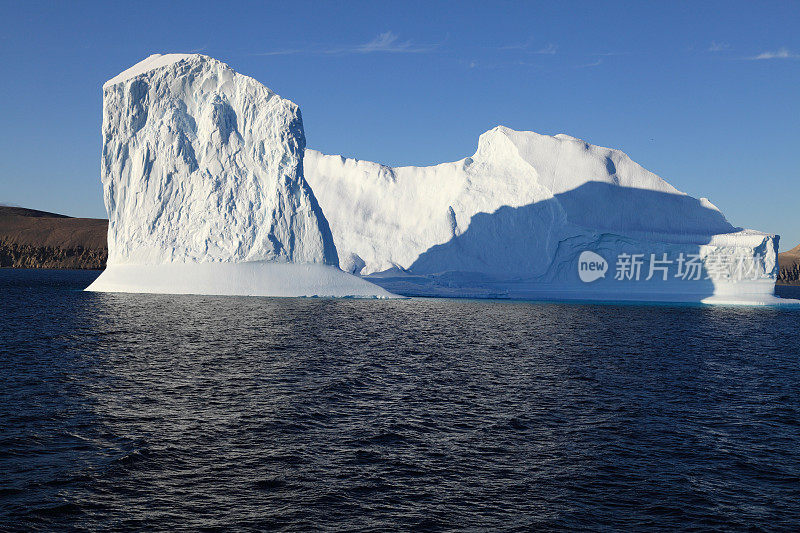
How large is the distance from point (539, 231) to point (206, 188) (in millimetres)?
33604

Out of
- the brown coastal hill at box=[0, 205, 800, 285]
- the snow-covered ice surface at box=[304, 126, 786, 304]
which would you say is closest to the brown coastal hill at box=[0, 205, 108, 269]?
the brown coastal hill at box=[0, 205, 800, 285]

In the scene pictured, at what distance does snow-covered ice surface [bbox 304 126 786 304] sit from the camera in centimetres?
6084

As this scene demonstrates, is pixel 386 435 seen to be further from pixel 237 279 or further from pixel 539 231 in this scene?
pixel 539 231

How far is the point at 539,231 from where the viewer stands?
65.9m

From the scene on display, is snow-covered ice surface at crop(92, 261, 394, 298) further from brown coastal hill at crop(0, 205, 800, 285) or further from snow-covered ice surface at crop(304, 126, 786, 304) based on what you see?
brown coastal hill at crop(0, 205, 800, 285)

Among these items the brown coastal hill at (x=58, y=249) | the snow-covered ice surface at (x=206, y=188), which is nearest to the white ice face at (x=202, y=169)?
the snow-covered ice surface at (x=206, y=188)

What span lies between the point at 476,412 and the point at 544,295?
49619 mm

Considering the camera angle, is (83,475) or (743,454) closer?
(83,475)

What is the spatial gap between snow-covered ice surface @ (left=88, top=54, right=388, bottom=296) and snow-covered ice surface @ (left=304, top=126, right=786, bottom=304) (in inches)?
610

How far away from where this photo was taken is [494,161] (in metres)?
71.9

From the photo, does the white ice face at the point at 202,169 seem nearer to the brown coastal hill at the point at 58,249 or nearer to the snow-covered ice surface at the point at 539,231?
the snow-covered ice surface at the point at 539,231

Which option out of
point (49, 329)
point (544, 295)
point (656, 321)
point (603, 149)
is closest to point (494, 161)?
point (603, 149)

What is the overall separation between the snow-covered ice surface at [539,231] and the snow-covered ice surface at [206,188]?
610 inches

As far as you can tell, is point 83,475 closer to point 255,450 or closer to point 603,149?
point 255,450
